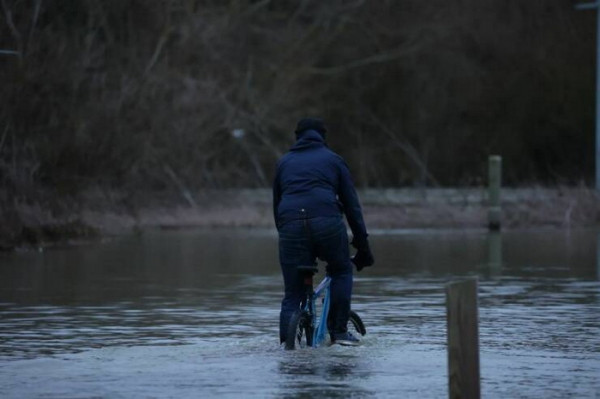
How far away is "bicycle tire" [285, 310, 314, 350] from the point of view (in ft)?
38.4

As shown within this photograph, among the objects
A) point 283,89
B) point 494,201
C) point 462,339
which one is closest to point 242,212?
point 494,201

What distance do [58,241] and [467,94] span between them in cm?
3216

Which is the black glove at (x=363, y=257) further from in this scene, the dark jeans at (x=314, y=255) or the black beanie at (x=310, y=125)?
the black beanie at (x=310, y=125)

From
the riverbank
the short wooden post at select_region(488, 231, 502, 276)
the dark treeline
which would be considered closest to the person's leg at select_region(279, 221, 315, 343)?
the short wooden post at select_region(488, 231, 502, 276)

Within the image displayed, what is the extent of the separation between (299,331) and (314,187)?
102cm

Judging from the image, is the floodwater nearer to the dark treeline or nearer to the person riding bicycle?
the person riding bicycle

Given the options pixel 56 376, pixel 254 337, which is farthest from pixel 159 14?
pixel 56 376

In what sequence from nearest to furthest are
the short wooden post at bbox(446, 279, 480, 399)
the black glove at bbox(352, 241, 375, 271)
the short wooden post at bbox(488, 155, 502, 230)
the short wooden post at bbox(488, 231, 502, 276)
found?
the short wooden post at bbox(446, 279, 480, 399)
the black glove at bbox(352, 241, 375, 271)
the short wooden post at bbox(488, 231, 502, 276)
the short wooden post at bbox(488, 155, 502, 230)

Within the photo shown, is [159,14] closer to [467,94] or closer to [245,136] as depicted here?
[245,136]

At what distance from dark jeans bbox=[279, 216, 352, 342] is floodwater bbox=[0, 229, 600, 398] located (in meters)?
0.33

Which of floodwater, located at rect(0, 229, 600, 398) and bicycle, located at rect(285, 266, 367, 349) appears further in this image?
bicycle, located at rect(285, 266, 367, 349)

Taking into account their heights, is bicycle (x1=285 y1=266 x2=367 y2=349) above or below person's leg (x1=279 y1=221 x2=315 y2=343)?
below

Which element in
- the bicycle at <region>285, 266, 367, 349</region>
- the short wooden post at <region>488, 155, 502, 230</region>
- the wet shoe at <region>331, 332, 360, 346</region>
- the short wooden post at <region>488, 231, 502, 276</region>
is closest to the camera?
the bicycle at <region>285, 266, 367, 349</region>

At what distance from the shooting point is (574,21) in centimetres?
5562
